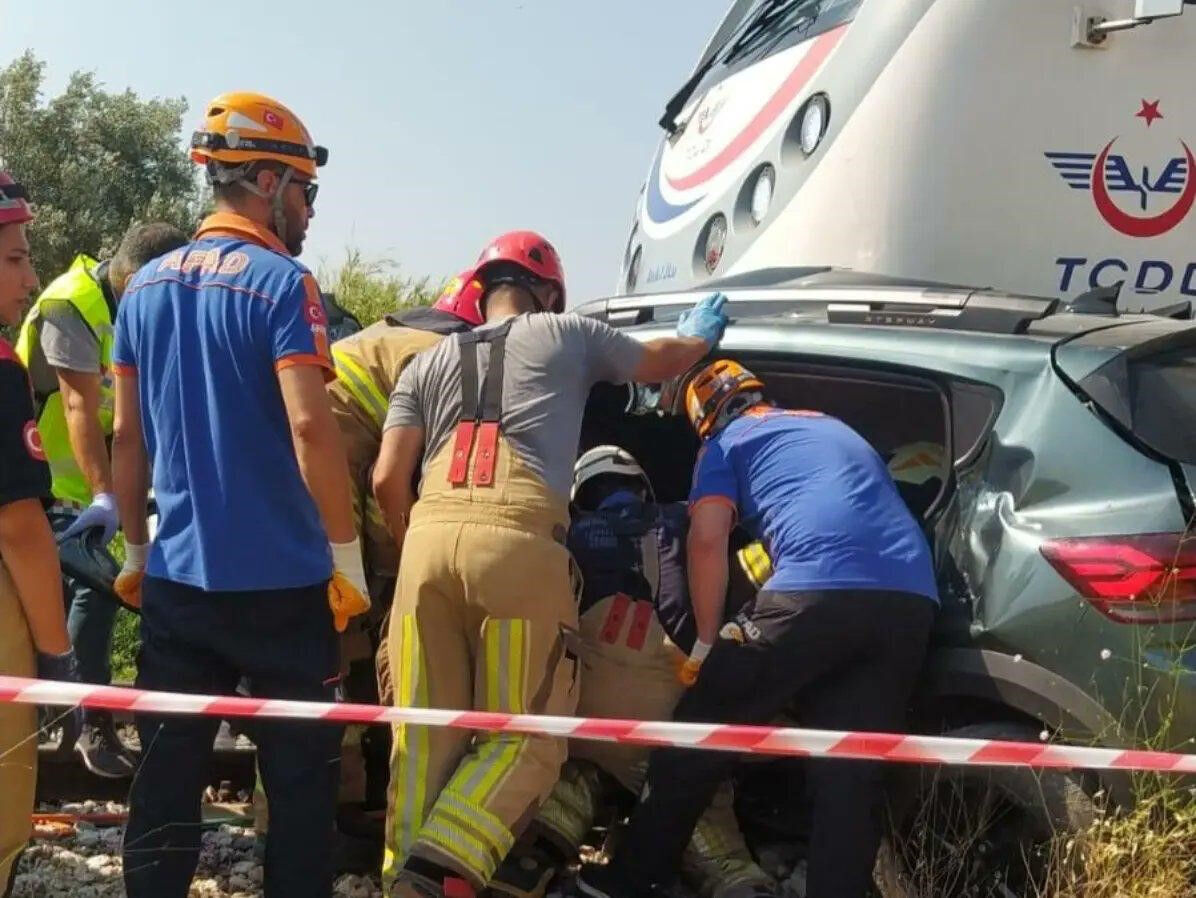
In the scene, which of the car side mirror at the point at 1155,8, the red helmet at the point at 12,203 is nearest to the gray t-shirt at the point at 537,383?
the red helmet at the point at 12,203

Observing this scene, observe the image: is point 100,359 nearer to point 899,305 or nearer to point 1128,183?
point 899,305

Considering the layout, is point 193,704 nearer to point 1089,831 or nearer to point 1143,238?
point 1089,831

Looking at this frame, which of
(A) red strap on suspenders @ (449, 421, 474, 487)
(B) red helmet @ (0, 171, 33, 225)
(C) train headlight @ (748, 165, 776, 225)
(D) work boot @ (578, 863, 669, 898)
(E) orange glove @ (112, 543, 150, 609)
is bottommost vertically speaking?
(D) work boot @ (578, 863, 669, 898)

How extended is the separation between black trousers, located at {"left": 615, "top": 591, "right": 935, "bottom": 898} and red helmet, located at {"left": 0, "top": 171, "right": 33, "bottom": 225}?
2.01m

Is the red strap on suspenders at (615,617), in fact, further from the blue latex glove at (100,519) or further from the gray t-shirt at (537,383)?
the blue latex glove at (100,519)

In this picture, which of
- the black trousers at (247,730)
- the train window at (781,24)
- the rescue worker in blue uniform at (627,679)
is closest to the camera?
the black trousers at (247,730)

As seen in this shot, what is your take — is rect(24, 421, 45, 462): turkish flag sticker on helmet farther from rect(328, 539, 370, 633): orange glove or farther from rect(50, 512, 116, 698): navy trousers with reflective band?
rect(50, 512, 116, 698): navy trousers with reflective band

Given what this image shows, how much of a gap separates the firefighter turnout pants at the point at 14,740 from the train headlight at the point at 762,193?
2786 millimetres

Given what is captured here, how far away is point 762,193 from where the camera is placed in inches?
181

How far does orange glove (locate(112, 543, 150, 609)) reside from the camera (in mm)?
3426

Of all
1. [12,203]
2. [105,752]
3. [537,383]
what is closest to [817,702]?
[537,383]

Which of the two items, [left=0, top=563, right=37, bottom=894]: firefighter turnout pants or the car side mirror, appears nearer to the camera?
[left=0, top=563, right=37, bottom=894]: firefighter turnout pants

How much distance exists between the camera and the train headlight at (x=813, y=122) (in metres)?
4.34

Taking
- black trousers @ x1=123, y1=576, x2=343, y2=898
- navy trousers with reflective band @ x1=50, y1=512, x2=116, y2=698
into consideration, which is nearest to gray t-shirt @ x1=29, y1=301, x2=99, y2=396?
navy trousers with reflective band @ x1=50, y1=512, x2=116, y2=698
